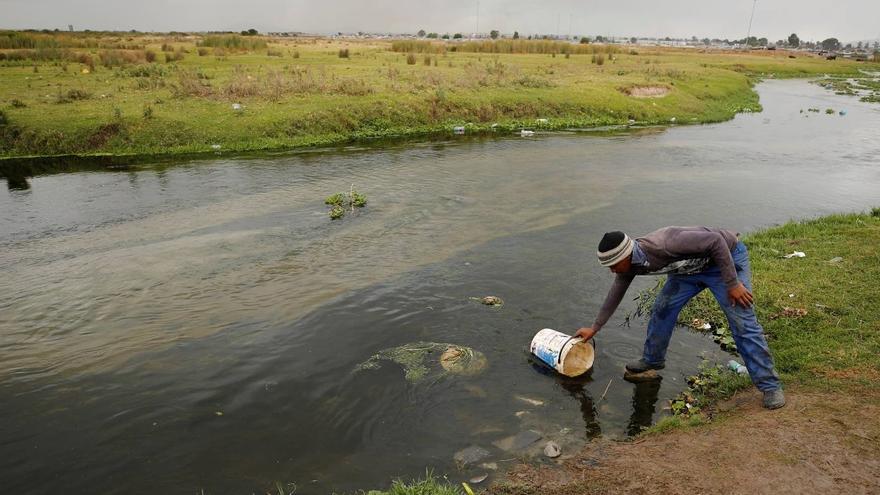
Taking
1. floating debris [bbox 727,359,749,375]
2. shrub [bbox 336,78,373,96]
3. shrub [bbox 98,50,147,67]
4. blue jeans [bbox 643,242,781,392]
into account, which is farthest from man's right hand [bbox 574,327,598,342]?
shrub [bbox 98,50,147,67]

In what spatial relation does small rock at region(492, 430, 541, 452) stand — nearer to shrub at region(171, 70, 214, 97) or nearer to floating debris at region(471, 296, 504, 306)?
floating debris at region(471, 296, 504, 306)

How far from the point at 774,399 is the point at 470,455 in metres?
3.75

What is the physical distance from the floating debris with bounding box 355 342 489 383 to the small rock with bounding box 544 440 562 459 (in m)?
1.84

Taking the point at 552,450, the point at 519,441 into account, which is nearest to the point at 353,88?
the point at 519,441

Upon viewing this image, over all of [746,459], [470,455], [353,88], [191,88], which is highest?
[191,88]

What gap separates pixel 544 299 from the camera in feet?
34.2

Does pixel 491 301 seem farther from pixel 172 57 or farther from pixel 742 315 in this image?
pixel 172 57

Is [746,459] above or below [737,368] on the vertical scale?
above

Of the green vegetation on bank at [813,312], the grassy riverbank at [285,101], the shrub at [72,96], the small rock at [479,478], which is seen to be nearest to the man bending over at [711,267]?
the green vegetation on bank at [813,312]

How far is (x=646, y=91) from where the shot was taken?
123ft

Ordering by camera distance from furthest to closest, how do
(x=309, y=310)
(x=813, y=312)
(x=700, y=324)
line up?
(x=309, y=310)
(x=700, y=324)
(x=813, y=312)

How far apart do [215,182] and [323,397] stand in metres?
14.1

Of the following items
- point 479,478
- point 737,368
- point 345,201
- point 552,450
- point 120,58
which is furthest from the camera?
point 120,58

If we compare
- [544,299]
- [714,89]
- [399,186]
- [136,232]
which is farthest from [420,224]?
[714,89]
